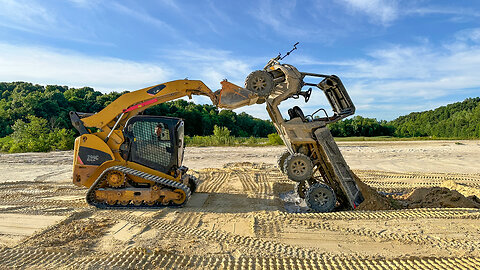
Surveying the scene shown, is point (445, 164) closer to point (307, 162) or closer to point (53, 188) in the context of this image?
point (307, 162)

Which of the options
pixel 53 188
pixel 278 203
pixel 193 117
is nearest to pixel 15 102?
pixel 193 117

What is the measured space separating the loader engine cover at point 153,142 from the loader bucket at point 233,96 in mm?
1309

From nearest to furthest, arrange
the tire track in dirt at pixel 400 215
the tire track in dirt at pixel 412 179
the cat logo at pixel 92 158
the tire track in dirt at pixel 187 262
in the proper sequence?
1. the tire track in dirt at pixel 187 262
2. the tire track in dirt at pixel 400 215
3. the cat logo at pixel 92 158
4. the tire track in dirt at pixel 412 179

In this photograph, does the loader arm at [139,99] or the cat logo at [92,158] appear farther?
the loader arm at [139,99]

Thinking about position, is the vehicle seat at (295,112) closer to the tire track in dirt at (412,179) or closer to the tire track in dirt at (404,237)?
the tire track in dirt at (404,237)

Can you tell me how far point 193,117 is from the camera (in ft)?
144

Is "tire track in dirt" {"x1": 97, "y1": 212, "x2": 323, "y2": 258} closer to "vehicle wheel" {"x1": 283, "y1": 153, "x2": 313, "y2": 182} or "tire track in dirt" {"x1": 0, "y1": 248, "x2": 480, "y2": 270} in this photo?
"tire track in dirt" {"x1": 0, "y1": 248, "x2": 480, "y2": 270}

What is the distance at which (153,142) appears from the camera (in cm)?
666

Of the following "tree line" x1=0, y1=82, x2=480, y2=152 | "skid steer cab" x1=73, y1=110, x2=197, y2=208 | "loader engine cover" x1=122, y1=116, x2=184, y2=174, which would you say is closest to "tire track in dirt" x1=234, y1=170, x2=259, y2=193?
"skid steer cab" x1=73, y1=110, x2=197, y2=208

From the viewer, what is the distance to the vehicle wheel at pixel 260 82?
6.27m

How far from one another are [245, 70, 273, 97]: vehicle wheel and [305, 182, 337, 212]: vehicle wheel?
229 cm

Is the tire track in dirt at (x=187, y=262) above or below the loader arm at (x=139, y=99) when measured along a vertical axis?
below

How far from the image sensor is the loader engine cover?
6598 mm

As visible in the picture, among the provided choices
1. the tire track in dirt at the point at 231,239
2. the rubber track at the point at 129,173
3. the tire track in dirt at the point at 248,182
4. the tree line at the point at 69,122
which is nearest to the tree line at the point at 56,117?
the tree line at the point at 69,122
